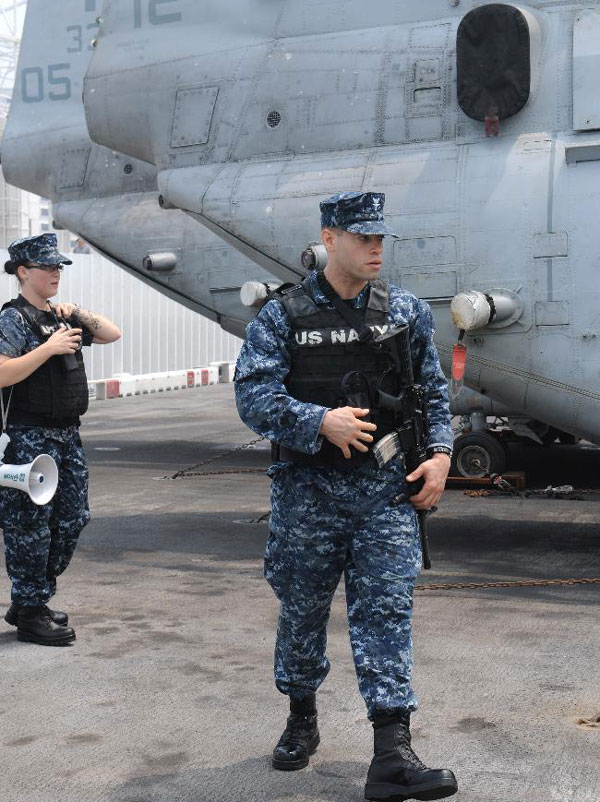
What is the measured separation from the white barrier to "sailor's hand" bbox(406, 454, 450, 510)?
17.4 metres

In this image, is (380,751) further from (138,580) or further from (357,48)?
(357,48)

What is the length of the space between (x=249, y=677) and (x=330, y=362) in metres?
1.80

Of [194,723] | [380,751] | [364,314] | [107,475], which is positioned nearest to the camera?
[380,751]

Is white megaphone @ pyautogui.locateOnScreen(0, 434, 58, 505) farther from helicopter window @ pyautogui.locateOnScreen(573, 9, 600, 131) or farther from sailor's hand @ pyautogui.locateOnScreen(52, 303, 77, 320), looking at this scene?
helicopter window @ pyautogui.locateOnScreen(573, 9, 600, 131)

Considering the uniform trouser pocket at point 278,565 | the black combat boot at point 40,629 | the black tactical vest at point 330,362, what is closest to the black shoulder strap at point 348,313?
the black tactical vest at point 330,362

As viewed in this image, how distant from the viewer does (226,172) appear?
27.3 ft

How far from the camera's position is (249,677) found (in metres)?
5.11

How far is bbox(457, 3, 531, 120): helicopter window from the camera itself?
7270 millimetres

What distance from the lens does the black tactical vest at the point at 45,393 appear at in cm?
563

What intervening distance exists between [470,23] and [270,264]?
84.2 inches

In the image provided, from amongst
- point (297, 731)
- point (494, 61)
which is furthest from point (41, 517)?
point (494, 61)

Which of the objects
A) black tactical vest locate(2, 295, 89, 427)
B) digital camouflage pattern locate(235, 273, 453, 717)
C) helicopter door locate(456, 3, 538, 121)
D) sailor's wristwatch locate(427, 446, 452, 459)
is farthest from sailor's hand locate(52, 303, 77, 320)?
helicopter door locate(456, 3, 538, 121)

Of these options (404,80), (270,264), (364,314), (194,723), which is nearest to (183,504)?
(270,264)

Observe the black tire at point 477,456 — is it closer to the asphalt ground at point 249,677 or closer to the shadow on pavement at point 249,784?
the asphalt ground at point 249,677
